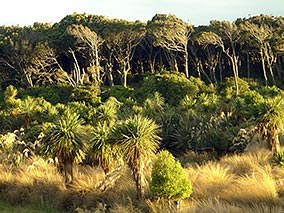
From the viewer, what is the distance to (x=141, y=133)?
41.5ft

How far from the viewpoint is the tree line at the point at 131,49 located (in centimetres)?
4941

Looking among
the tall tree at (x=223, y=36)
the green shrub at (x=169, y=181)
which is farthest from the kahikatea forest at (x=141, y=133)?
the tall tree at (x=223, y=36)

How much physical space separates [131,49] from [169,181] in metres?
43.5

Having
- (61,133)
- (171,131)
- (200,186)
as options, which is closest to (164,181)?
(200,186)

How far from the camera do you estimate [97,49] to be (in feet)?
167

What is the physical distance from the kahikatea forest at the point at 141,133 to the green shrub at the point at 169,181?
0.02 meters

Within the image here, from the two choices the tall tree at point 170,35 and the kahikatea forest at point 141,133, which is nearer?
the kahikatea forest at point 141,133

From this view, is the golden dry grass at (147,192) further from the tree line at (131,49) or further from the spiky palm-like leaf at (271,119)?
the tree line at (131,49)

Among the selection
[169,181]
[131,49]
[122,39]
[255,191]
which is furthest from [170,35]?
[255,191]

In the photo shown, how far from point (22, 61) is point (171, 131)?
32.4 meters

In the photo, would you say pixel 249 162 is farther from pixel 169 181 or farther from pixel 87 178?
pixel 87 178

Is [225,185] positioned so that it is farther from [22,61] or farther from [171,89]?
[22,61]

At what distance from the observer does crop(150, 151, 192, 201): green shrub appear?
11125 mm

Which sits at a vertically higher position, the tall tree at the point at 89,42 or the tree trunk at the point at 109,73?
the tall tree at the point at 89,42
